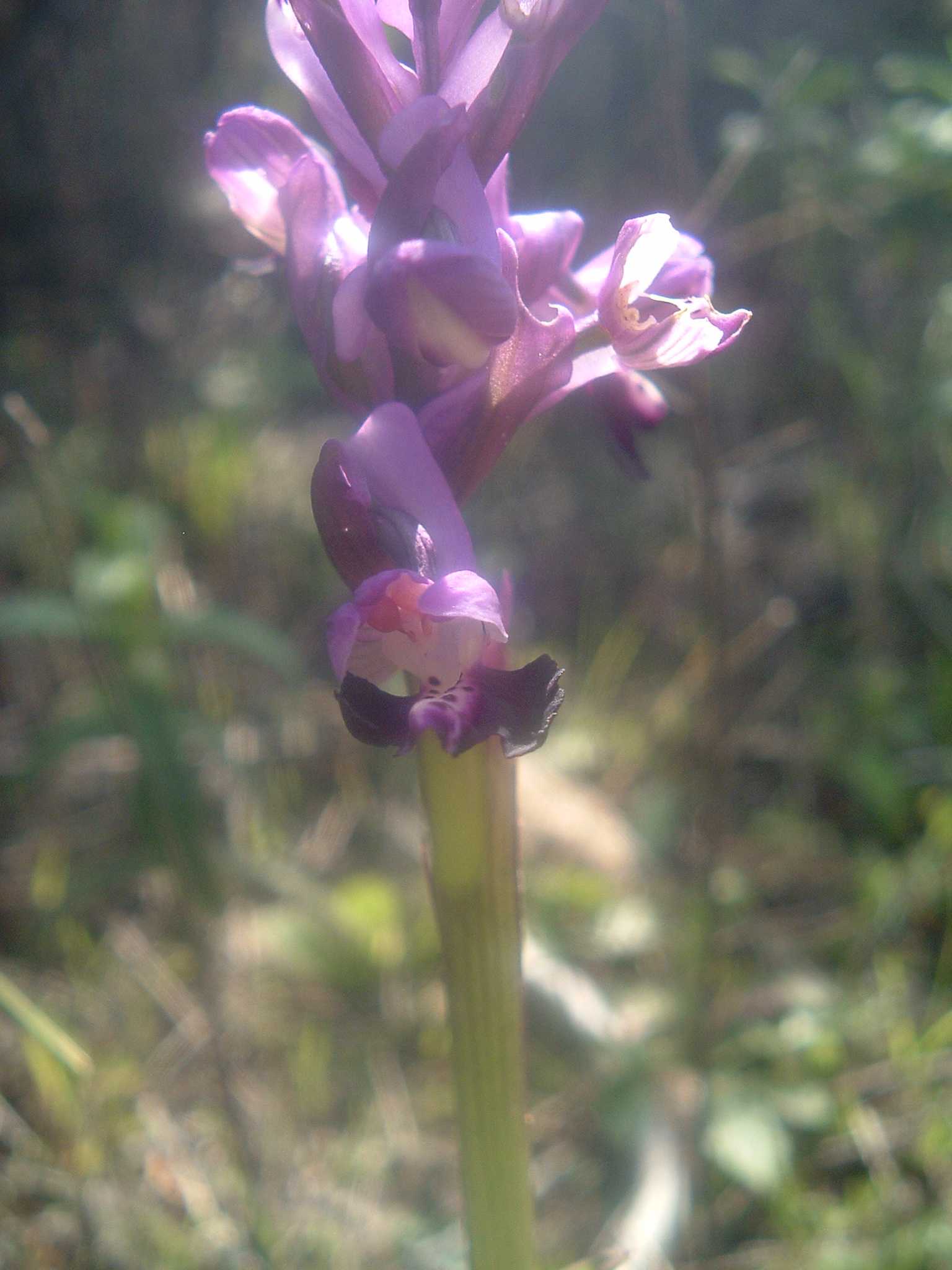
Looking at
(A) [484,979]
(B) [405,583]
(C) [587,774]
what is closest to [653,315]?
(B) [405,583]

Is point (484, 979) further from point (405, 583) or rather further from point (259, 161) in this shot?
point (259, 161)

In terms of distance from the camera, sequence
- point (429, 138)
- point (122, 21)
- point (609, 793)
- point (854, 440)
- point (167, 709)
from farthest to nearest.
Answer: point (122, 21)
point (854, 440)
point (609, 793)
point (167, 709)
point (429, 138)

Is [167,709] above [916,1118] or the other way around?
above

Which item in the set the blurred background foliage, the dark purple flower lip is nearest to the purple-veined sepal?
the blurred background foliage

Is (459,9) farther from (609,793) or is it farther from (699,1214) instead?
(609,793)

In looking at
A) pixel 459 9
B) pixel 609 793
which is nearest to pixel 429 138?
pixel 459 9

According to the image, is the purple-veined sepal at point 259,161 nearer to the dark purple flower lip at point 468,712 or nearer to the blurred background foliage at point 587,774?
the blurred background foliage at point 587,774
